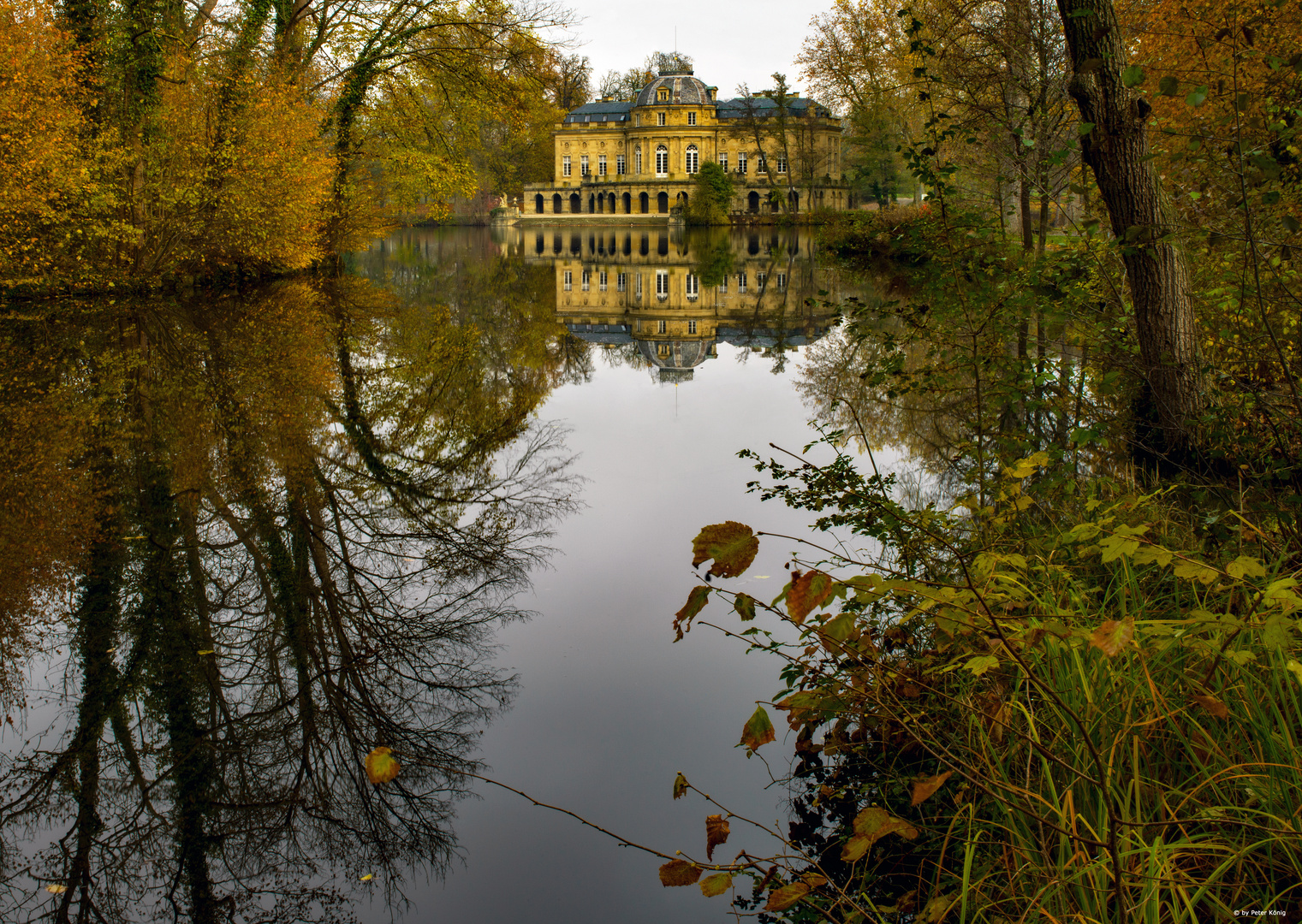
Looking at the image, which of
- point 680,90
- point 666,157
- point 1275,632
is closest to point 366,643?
point 1275,632

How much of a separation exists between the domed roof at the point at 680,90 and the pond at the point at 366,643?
69603 mm

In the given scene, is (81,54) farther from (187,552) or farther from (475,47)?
(187,552)

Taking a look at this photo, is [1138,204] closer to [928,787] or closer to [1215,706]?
[1215,706]

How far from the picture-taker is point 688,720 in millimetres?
3543

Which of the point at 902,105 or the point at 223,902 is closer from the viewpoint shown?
the point at 223,902

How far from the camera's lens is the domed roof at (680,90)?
242 ft

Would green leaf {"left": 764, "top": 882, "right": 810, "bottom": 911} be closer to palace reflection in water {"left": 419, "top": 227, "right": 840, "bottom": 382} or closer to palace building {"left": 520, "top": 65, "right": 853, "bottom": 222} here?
palace reflection in water {"left": 419, "top": 227, "right": 840, "bottom": 382}

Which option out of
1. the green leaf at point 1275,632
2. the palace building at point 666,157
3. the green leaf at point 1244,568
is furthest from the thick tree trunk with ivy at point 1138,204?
the palace building at point 666,157

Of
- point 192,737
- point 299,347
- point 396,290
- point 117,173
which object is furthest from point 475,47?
point 192,737

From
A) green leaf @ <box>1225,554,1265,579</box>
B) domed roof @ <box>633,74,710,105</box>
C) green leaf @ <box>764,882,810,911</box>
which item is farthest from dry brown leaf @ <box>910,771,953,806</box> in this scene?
domed roof @ <box>633,74,710,105</box>

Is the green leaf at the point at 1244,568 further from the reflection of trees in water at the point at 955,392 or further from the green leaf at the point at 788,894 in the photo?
the reflection of trees in water at the point at 955,392

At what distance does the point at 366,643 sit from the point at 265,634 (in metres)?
0.43

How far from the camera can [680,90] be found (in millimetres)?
73688

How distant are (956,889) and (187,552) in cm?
413
